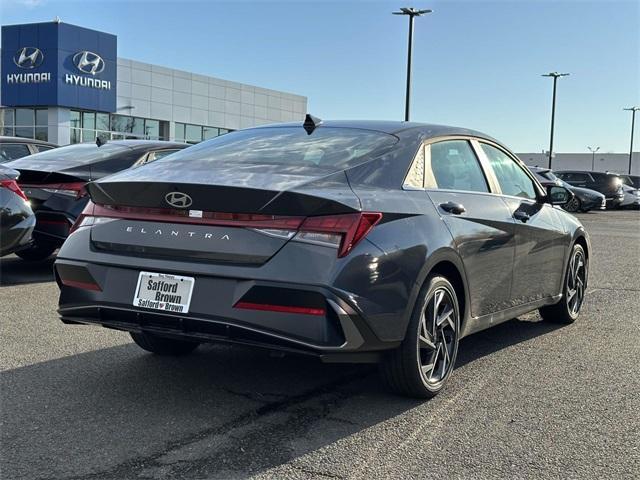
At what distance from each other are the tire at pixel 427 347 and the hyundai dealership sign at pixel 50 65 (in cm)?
3540

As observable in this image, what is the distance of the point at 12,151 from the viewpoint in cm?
1059

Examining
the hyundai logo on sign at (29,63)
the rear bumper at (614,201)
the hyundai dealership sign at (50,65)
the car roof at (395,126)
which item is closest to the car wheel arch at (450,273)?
the car roof at (395,126)

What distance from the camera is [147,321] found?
3.62 m

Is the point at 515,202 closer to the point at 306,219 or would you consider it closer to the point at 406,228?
the point at 406,228

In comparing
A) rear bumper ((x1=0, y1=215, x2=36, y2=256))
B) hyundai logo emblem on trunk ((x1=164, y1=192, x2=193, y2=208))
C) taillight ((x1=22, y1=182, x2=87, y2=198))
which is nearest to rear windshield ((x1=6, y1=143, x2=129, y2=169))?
taillight ((x1=22, y1=182, x2=87, y2=198))

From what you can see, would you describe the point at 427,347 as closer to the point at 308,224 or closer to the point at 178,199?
the point at 308,224

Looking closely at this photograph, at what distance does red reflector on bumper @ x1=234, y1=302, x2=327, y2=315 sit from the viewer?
337 cm

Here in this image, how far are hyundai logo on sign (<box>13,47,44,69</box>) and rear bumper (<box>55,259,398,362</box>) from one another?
118ft

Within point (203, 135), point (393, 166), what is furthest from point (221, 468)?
point (203, 135)

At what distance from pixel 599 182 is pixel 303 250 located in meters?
31.6

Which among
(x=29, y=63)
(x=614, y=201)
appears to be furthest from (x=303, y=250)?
(x=29, y=63)

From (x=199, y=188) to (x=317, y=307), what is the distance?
0.85m

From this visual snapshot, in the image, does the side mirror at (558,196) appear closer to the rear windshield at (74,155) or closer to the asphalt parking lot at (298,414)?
the asphalt parking lot at (298,414)

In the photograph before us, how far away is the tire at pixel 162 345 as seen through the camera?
4.67 metres
